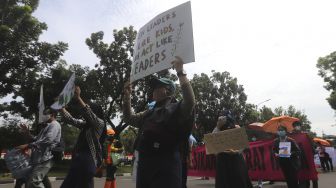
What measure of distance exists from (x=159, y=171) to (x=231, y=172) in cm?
348

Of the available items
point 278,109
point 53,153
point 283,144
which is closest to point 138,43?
point 53,153

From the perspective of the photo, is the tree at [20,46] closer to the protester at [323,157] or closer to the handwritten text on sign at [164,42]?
the protester at [323,157]

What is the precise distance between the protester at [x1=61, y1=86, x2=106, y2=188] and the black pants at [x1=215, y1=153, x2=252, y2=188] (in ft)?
7.32

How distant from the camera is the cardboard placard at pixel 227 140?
627cm

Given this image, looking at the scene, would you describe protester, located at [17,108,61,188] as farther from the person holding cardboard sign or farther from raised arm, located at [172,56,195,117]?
raised arm, located at [172,56,195,117]

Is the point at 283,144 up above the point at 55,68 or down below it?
below

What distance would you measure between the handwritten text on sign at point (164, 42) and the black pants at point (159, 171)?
33.9 inches

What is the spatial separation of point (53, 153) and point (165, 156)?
3253 mm

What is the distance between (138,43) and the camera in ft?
15.6

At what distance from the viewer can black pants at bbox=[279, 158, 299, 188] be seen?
859 centimetres

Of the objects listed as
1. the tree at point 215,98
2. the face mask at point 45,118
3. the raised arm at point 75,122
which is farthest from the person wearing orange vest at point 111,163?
the tree at point 215,98

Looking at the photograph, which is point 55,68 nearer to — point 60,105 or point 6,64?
point 6,64

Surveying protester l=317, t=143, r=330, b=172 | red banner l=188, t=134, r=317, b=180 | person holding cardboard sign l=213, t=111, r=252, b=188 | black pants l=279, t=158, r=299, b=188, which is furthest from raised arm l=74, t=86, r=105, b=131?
protester l=317, t=143, r=330, b=172

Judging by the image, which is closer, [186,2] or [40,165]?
[186,2]
